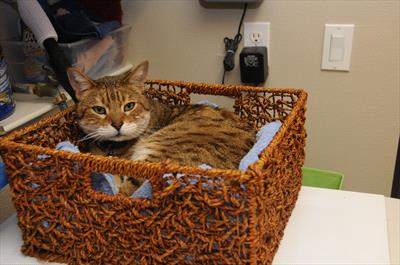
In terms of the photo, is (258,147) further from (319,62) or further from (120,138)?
(319,62)

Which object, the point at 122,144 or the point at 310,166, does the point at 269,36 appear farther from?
the point at 122,144

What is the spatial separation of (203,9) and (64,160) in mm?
839

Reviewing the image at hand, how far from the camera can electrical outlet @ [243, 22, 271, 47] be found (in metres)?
1.27

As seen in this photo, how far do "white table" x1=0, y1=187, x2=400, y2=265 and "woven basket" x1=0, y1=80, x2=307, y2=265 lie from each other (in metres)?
0.04

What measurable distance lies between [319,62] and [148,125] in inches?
23.4

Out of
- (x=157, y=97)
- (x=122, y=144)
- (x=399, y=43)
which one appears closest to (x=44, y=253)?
(x=122, y=144)

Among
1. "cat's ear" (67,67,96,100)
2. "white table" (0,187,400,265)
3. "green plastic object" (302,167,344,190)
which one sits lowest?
"green plastic object" (302,167,344,190)

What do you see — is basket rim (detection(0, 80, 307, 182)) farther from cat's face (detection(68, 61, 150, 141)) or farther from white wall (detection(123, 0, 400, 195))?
white wall (detection(123, 0, 400, 195))

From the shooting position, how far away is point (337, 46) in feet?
3.95

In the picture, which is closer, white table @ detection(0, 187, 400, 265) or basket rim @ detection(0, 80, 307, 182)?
basket rim @ detection(0, 80, 307, 182)

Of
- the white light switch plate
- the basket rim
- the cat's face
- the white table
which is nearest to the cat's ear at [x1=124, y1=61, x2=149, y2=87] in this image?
the cat's face

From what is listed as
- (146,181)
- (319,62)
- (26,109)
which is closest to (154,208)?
(146,181)

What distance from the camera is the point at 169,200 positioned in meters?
0.61

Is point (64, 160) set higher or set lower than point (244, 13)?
lower
